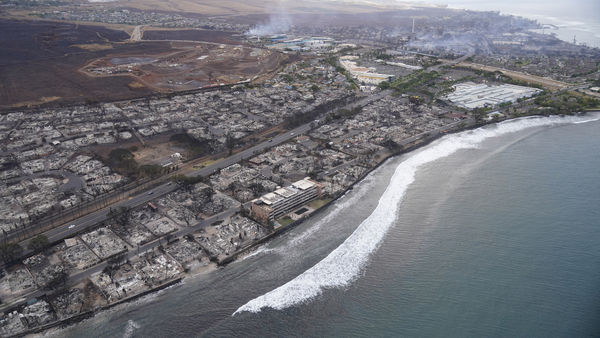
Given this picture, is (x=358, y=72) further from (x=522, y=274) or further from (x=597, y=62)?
(x=522, y=274)

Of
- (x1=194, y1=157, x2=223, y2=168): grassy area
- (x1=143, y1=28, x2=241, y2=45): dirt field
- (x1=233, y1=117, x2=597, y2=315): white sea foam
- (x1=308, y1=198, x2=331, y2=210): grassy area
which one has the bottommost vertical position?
(x1=233, y1=117, x2=597, y2=315): white sea foam


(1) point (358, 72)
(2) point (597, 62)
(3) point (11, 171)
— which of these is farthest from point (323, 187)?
(2) point (597, 62)

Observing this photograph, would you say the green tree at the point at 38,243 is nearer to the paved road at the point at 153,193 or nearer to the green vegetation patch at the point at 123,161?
the paved road at the point at 153,193

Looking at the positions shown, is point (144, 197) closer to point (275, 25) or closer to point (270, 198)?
point (270, 198)

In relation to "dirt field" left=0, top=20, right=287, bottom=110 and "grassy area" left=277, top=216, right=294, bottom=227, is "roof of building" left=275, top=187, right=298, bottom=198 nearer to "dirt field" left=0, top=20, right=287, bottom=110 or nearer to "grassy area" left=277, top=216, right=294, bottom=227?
"grassy area" left=277, top=216, right=294, bottom=227

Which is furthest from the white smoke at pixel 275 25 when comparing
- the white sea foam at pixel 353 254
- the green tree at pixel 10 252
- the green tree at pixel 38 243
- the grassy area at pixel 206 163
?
the green tree at pixel 10 252

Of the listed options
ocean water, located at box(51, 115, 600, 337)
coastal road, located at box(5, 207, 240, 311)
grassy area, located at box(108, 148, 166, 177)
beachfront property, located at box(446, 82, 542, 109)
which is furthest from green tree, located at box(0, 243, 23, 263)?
beachfront property, located at box(446, 82, 542, 109)

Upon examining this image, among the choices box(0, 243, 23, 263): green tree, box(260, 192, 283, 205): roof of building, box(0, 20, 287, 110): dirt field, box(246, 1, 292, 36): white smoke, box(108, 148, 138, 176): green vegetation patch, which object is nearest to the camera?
box(0, 243, 23, 263): green tree
